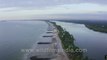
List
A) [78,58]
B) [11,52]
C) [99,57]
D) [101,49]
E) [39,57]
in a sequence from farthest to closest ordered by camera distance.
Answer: [101,49] → [11,52] → [99,57] → [39,57] → [78,58]

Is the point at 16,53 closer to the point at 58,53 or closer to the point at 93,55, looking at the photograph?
the point at 58,53

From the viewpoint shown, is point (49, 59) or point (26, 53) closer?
point (49, 59)

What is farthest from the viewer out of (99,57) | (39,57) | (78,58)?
(99,57)

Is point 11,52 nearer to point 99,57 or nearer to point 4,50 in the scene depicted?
point 4,50

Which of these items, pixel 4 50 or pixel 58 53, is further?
pixel 4 50

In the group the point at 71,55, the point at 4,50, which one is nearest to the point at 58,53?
the point at 71,55

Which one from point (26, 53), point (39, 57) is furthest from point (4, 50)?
point (39, 57)

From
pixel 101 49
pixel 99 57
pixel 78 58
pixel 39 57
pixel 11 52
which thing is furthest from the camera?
pixel 101 49

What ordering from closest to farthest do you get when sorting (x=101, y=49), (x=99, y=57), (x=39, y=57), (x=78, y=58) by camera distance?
(x=78, y=58) < (x=39, y=57) < (x=99, y=57) < (x=101, y=49)
